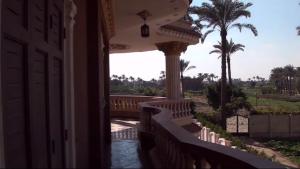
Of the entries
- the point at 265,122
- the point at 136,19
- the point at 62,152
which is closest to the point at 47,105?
the point at 62,152

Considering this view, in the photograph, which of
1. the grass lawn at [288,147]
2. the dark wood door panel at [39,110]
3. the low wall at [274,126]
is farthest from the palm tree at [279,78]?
the dark wood door panel at [39,110]

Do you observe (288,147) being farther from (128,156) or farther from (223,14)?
(128,156)

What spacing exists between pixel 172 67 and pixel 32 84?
17.5m

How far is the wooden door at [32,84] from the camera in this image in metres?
2.60

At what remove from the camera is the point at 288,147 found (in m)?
30.2

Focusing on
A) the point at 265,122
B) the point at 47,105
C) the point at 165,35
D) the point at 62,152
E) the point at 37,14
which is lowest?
the point at 265,122

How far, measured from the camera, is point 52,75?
4.14 m

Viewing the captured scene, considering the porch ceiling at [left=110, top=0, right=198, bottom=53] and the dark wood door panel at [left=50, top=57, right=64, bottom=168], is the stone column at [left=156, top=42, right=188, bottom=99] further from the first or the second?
the dark wood door panel at [left=50, top=57, right=64, bottom=168]

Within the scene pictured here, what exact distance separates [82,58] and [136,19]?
7.58 m

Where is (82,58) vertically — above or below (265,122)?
above

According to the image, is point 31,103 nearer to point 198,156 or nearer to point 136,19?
point 198,156

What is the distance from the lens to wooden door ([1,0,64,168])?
8.54 feet

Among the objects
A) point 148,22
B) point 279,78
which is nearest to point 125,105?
point 148,22

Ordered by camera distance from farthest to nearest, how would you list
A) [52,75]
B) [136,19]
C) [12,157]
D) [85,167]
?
[136,19] < [85,167] < [52,75] < [12,157]
